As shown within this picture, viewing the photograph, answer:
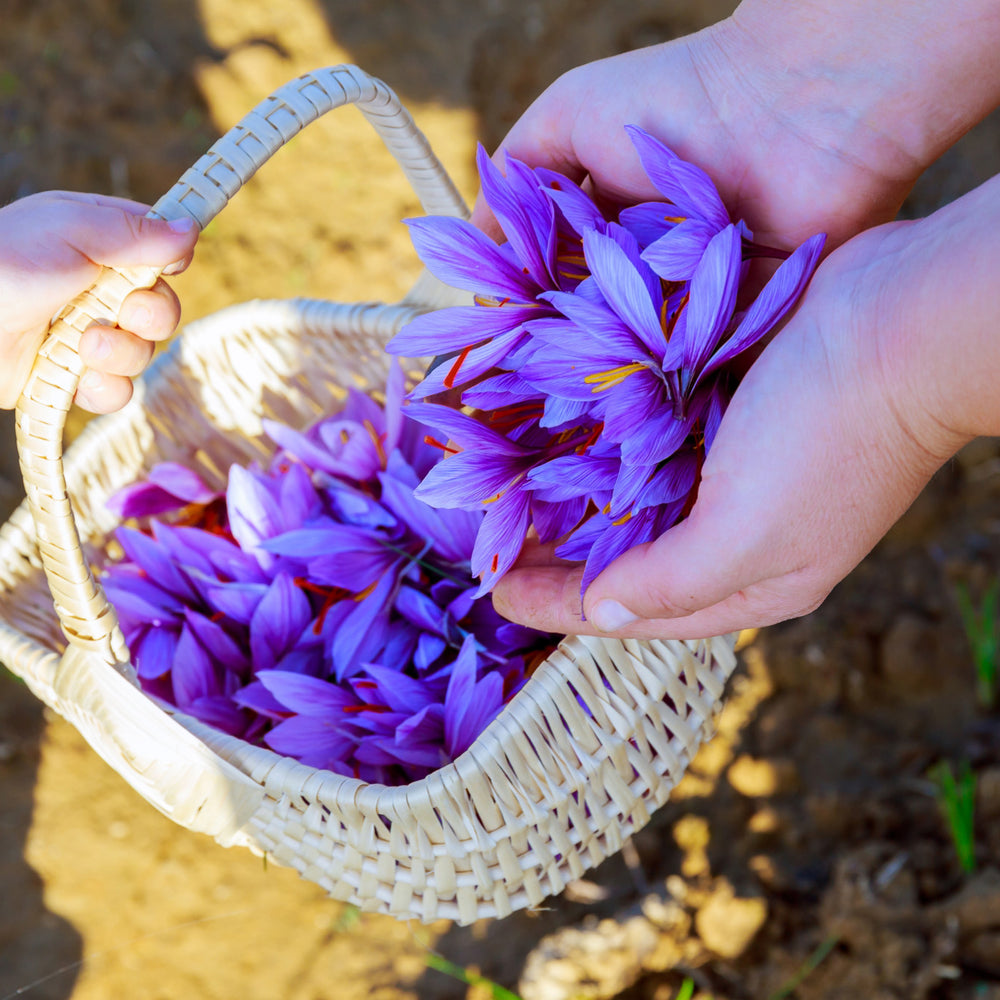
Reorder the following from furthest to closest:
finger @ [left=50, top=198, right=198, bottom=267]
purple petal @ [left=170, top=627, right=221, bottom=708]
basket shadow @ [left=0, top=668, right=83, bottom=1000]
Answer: basket shadow @ [left=0, top=668, right=83, bottom=1000], purple petal @ [left=170, top=627, right=221, bottom=708], finger @ [left=50, top=198, right=198, bottom=267]

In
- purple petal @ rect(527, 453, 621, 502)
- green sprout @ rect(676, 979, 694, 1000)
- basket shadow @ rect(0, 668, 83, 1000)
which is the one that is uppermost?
purple petal @ rect(527, 453, 621, 502)

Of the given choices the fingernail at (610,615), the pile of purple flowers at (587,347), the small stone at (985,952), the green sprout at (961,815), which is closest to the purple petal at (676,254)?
the pile of purple flowers at (587,347)

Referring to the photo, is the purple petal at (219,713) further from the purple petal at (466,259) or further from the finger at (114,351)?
the purple petal at (466,259)

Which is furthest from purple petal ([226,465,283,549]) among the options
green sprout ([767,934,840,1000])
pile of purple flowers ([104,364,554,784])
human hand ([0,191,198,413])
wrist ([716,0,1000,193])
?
green sprout ([767,934,840,1000])

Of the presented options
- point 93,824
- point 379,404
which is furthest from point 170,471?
point 93,824

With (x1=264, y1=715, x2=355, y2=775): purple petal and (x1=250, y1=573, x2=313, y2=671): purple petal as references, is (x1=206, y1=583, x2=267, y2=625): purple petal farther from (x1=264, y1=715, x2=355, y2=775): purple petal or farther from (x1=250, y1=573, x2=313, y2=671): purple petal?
(x1=264, y1=715, x2=355, y2=775): purple petal

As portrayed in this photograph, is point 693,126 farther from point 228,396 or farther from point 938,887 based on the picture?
point 938,887
